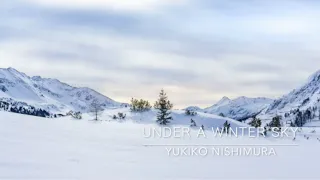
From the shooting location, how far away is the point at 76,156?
11094 mm

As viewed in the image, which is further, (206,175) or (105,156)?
(105,156)

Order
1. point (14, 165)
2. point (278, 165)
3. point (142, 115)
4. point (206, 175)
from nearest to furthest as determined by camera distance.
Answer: point (14, 165) < point (206, 175) < point (278, 165) < point (142, 115)

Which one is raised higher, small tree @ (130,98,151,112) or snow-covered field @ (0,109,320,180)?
small tree @ (130,98,151,112)

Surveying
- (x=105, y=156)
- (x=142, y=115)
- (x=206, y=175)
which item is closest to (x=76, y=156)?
(x=105, y=156)

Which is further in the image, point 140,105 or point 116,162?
point 140,105

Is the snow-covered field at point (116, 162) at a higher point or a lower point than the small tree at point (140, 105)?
A: lower

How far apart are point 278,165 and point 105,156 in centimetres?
563

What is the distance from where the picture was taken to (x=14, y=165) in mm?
9023

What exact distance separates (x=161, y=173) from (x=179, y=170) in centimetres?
91

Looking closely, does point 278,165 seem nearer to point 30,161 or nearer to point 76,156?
point 76,156

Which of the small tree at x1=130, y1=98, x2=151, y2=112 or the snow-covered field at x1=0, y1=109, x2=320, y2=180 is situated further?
the small tree at x1=130, y1=98, x2=151, y2=112

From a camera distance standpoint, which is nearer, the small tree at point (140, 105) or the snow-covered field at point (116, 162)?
the snow-covered field at point (116, 162)

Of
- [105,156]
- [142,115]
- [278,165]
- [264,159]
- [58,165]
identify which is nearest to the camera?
[58,165]

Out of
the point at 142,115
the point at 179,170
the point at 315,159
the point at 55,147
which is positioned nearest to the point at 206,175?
the point at 179,170
